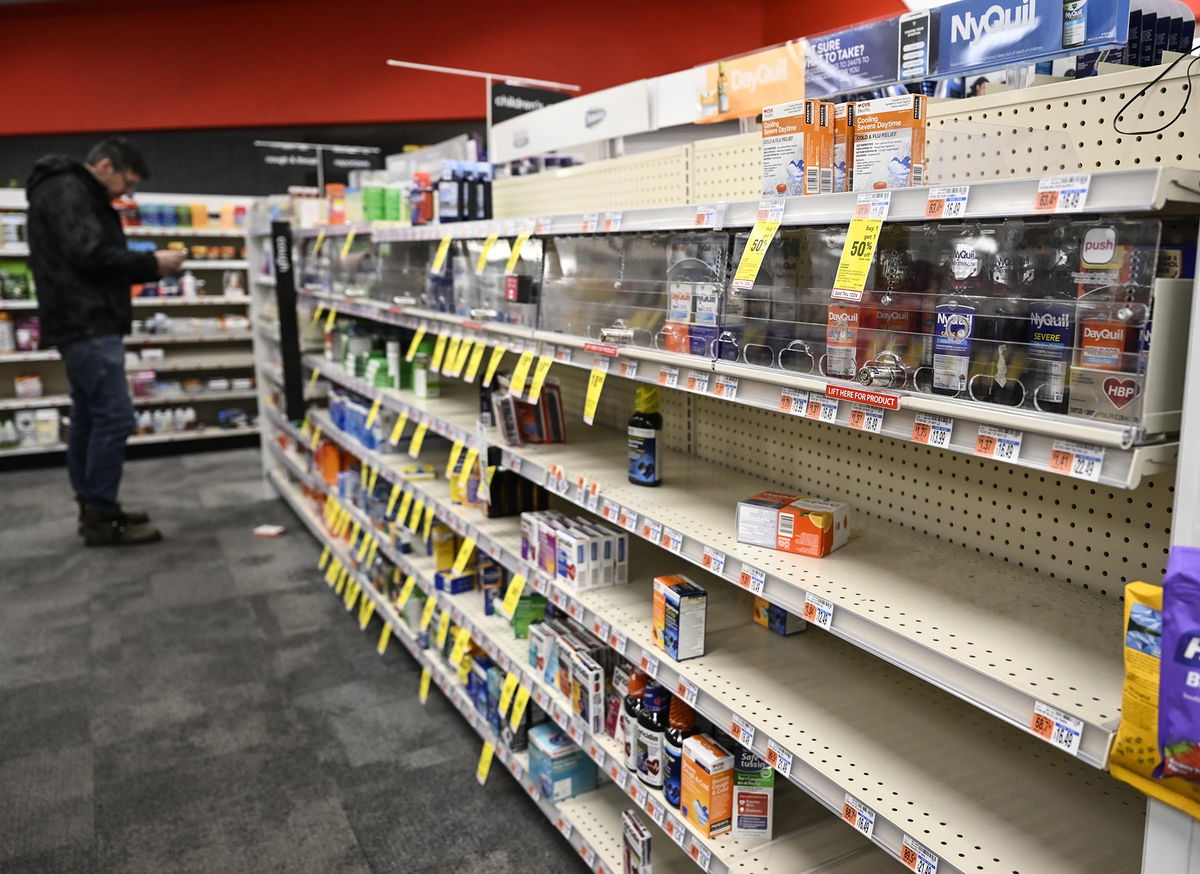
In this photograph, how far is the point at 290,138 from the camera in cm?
923

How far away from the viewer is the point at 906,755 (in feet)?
5.63

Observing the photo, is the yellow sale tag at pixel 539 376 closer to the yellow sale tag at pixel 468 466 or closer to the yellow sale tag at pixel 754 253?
the yellow sale tag at pixel 468 466

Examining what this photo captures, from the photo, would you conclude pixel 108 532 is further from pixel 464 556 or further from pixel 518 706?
pixel 518 706

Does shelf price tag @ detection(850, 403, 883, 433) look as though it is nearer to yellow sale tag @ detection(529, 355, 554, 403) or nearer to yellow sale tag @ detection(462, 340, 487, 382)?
yellow sale tag @ detection(529, 355, 554, 403)

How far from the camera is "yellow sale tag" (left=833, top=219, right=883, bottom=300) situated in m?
1.40

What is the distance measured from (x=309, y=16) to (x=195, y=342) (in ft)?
10.7

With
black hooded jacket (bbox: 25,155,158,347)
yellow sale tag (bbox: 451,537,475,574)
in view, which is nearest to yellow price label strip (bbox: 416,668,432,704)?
yellow sale tag (bbox: 451,537,475,574)

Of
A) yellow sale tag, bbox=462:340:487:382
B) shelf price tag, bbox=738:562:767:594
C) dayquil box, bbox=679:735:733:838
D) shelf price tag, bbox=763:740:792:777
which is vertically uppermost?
yellow sale tag, bbox=462:340:487:382

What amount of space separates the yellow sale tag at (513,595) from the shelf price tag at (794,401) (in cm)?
150

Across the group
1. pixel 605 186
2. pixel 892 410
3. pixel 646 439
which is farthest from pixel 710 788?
pixel 605 186

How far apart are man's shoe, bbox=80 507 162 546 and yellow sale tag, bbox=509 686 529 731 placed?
390 centimetres

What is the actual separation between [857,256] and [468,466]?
2.06 m

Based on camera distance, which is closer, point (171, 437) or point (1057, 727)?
point (1057, 727)

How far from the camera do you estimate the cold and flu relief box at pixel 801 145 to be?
1653mm
